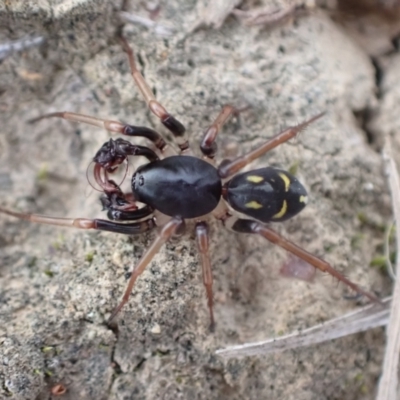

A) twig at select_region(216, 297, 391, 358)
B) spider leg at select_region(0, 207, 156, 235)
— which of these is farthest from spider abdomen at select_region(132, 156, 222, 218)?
twig at select_region(216, 297, 391, 358)

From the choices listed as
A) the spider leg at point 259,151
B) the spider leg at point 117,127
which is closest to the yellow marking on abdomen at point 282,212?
the spider leg at point 259,151

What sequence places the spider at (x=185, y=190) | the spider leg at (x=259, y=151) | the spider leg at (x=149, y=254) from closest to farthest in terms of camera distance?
1. the spider leg at (x=149, y=254)
2. the spider at (x=185, y=190)
3. the spider leg at (x=259, y=151)

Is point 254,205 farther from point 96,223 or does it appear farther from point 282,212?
point 96,223

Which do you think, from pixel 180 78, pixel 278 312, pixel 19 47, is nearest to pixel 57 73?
pixel 19 47

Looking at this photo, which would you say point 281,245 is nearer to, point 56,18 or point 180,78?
point 180,78

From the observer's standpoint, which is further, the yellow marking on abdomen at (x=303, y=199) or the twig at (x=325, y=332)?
the yellow marking on abdomen at (x=303, y=199)

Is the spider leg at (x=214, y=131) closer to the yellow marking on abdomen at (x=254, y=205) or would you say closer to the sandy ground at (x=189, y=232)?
the sandy ground at (x=189, y=232)
